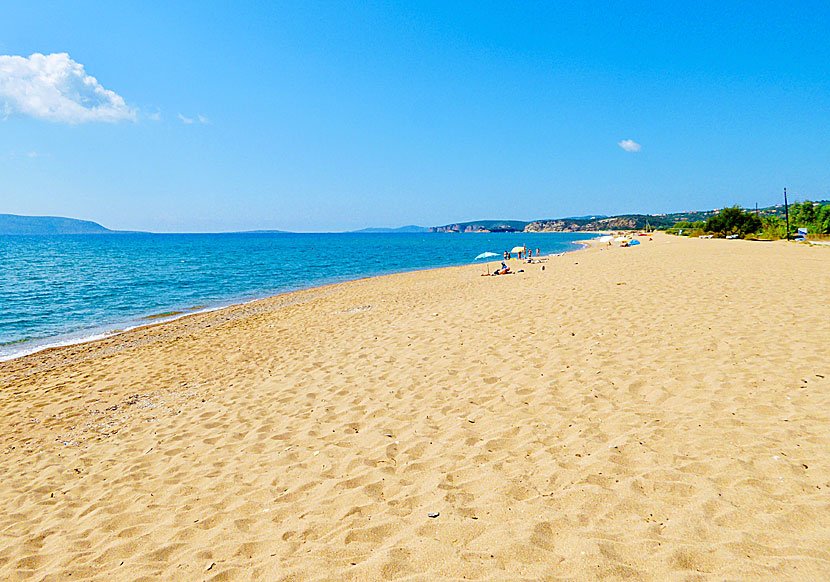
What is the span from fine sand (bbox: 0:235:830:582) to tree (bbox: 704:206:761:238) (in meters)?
59.7

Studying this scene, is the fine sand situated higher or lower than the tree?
lower

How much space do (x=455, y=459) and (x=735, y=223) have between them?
71.7 metres

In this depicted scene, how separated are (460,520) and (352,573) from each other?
0.92 meters

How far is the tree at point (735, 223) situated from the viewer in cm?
5628

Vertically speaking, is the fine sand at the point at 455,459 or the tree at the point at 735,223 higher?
the tree at the point at 735,223

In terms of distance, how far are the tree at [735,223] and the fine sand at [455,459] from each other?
196ft

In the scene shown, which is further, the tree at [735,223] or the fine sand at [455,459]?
the tree at [735,223]

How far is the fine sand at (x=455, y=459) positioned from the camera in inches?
119

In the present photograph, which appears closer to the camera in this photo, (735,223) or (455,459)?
(455,459)

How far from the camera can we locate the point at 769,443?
404 centimetres

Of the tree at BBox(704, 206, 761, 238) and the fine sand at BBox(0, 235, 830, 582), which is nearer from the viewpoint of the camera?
the fine sand at BBox(0, 235, 830, 582)

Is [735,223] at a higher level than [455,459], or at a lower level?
higher

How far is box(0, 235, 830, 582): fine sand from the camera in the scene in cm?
303

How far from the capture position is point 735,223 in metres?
59.6
